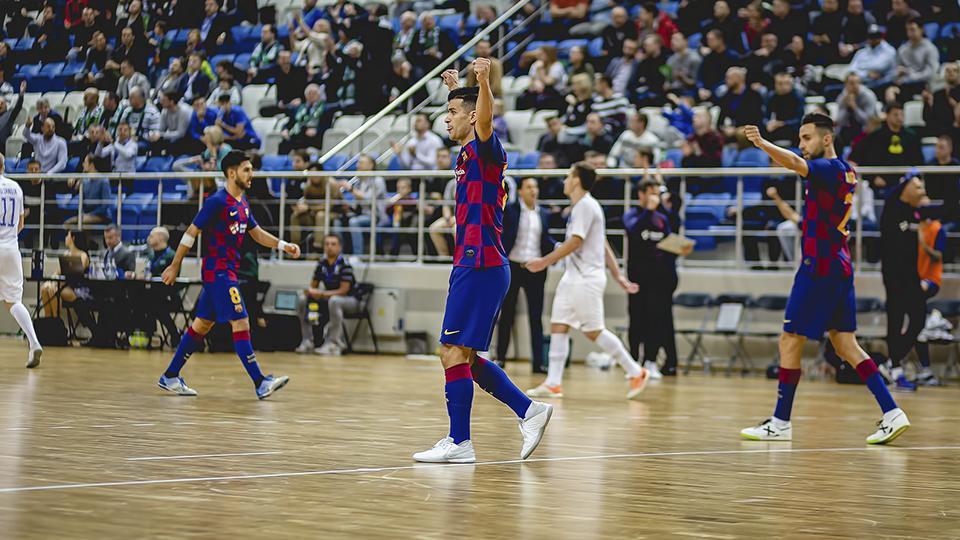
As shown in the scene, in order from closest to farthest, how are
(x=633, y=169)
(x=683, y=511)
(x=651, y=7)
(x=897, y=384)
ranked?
(x=683, y=511) < (x=897, y=384) < (x=633, y=169) < (x=651, y=7)

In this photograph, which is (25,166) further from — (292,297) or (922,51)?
(922,51)

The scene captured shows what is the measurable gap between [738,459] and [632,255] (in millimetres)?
8672

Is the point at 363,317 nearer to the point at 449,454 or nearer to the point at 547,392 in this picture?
the point at 547,392

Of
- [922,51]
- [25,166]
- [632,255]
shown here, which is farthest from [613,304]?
[25,166]

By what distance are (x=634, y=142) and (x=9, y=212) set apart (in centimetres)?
844

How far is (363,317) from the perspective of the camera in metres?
19.5

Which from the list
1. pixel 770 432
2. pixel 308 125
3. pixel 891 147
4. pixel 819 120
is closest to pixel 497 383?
pixel 770 432

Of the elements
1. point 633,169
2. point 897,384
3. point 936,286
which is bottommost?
point 897,384

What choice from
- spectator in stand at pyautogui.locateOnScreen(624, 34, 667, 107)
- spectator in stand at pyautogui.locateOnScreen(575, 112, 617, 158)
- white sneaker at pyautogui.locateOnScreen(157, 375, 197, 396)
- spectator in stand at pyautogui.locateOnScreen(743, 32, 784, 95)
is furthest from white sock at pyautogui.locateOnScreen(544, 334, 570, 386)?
spectator in stand at pyautogui.locateOnScreen(624, 34, 667, 107)

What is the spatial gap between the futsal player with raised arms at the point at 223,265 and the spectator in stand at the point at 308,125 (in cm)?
1132

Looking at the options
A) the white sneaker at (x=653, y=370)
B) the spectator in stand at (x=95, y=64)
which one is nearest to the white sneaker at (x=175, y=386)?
the white sneaker at (x=653, y=370)

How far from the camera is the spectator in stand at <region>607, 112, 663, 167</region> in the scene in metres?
18.6

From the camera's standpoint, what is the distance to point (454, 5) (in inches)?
1004

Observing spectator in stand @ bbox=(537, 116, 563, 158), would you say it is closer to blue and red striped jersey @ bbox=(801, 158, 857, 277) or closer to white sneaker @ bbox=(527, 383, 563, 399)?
white sneaker @ bbox=(527, 383, 563, 399)
